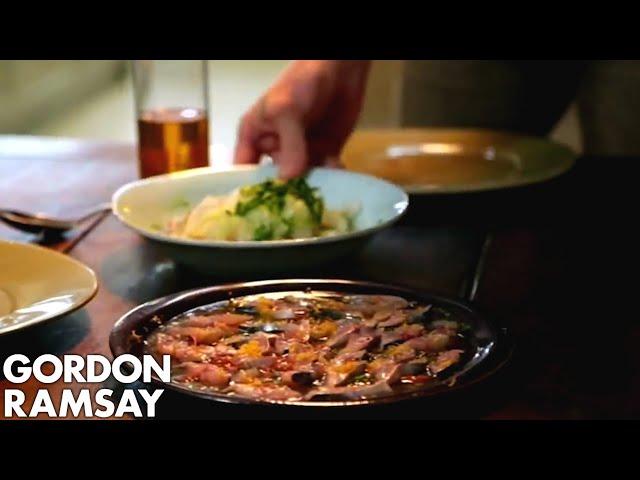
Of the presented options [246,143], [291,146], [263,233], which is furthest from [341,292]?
[246,143]

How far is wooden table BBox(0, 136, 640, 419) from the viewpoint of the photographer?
92 cm

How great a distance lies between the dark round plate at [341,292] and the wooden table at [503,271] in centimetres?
1

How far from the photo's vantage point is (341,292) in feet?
3.36

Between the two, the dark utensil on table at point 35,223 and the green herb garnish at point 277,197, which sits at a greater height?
the green herb garnish at point 277,197

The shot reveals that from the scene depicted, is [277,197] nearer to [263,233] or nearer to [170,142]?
[263,233]

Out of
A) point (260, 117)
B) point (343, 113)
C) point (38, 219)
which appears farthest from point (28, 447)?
point (343, 113)

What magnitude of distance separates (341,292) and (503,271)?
29 cm

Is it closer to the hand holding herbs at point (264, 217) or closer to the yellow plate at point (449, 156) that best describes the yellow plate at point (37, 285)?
the hand holding herbs at point (264, 217)

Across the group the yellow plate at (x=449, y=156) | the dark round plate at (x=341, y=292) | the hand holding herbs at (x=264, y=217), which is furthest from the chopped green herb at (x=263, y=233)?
the yellow plate at (x=449, y=156)

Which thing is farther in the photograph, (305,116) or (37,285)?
(305,116)

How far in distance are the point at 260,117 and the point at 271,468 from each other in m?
0.79

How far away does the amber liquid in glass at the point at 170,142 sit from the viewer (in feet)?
4.98

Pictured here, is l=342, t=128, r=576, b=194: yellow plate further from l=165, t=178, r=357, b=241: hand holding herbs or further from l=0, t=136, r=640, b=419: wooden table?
l=165, t=178, r=357, b=241: hand holding herbs

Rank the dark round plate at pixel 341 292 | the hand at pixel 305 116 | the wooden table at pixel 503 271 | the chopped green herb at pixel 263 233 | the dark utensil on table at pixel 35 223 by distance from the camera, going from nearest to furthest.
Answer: the dark round plate at pixel 341 292, the wooden table at pixel 503 271, the chopped green herb at pixel 263 233, the dark utensil on table at pixel 35 223, the hand at pixel 305 116
